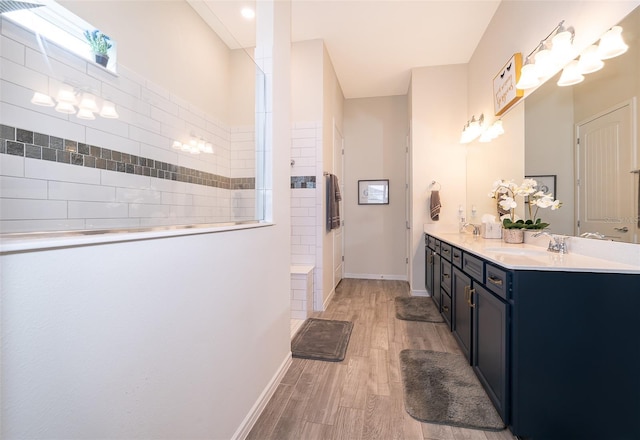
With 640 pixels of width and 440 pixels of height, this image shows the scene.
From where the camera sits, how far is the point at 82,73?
1088 mm

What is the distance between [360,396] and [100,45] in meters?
2.28

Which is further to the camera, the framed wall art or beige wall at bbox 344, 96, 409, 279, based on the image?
beige wall at bbox 344, 96, 409, 279

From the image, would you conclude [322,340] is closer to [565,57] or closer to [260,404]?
[260,404]

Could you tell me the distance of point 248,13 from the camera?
2672 mm

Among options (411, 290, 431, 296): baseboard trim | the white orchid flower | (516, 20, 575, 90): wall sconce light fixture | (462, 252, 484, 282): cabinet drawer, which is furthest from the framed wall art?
(411, 290, 431, 296): baseboard trim

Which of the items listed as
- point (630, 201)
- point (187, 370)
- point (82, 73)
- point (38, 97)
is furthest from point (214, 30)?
point (630, 201)

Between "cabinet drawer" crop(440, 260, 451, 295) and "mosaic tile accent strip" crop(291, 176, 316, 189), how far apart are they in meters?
1.60

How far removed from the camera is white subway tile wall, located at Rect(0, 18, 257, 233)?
77 cm

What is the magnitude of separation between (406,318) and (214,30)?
3.06 meters

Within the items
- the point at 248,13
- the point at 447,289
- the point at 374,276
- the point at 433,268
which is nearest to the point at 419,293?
the point at 433,268

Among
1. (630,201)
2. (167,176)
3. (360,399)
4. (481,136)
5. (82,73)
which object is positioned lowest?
(360,399)

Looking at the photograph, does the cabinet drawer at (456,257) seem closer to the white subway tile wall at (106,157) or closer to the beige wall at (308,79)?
the white subway tile wall at (106,157)

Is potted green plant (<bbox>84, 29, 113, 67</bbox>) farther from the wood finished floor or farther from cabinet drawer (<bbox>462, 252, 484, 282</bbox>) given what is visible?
cabinet drawer (<bbox>462, 252, 484, 282</bbox>)

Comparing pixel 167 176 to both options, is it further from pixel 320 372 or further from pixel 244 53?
pixel 320 372
